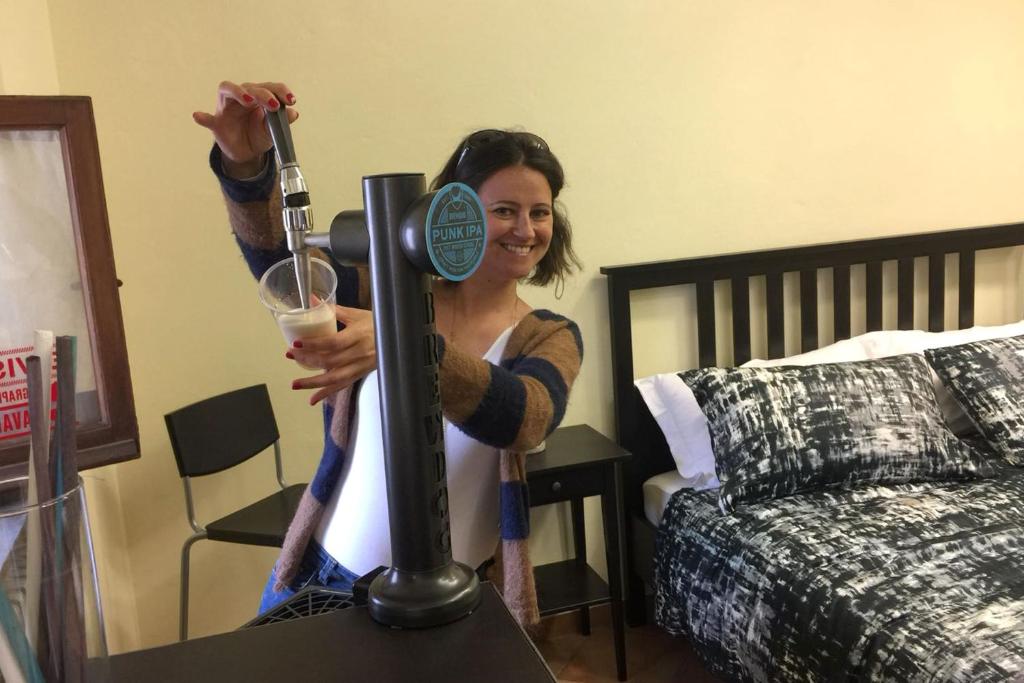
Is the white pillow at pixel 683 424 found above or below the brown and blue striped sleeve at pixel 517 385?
below

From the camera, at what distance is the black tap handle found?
1.74 ft

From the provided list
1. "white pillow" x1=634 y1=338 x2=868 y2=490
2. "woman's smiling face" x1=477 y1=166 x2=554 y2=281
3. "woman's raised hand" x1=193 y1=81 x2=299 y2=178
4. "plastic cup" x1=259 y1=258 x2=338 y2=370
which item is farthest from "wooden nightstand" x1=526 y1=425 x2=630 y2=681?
"plastic cup" x1=259 y1=258 x2=338 y2=370

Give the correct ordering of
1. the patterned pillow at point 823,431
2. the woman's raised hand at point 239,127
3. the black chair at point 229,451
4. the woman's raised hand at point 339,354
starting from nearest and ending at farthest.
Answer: the woman's raised hand at point 339,354
the woman's raised hand at point 239,127
the black chair at point 229,451
the patterned pillow at point 823,431

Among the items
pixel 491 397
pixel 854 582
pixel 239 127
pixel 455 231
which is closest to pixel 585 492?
pixel 854 582

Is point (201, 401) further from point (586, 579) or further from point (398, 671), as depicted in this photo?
point (398, 671)

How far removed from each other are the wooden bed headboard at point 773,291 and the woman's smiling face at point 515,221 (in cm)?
109

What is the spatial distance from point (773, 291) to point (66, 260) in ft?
6.74

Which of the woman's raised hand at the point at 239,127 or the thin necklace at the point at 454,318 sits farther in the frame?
the thin necklace at the point at 454,318

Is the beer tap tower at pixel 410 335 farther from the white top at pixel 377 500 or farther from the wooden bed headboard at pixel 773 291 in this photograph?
the wooden bed headboard at pixel 773 291

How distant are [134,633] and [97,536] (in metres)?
0.48

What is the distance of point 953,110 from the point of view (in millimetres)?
2670

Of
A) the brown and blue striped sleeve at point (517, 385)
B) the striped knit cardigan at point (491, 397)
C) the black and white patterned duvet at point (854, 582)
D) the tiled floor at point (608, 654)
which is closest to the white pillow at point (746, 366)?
the black and white patterned duvet at point (854, 582)

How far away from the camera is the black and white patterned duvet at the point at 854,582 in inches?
56.1

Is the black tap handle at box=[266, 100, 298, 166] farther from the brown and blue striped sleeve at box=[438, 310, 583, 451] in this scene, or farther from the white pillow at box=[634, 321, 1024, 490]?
the white pillow at box=[634, 321, 1024, 490]
